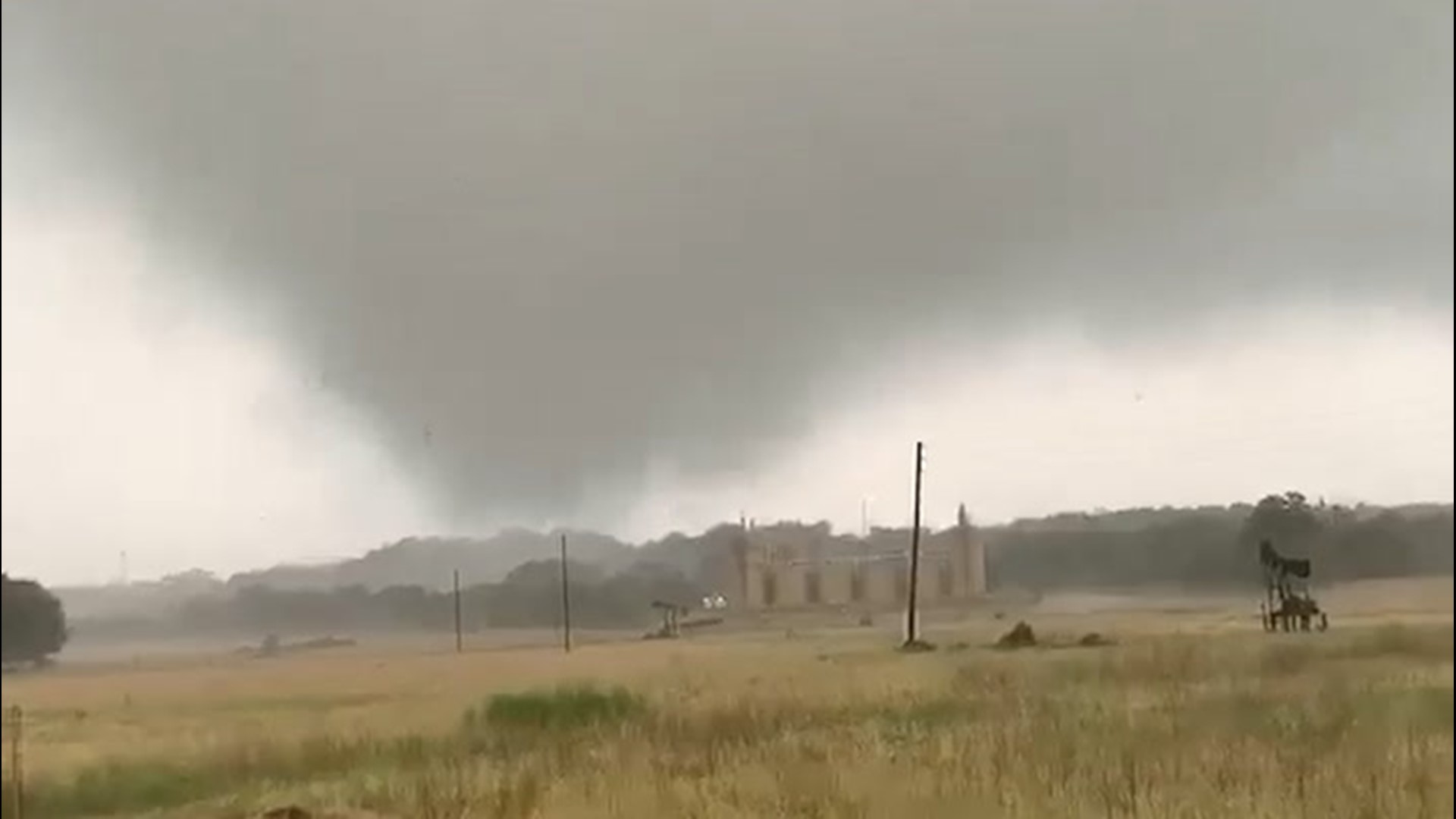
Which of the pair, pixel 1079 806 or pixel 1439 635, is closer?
pixel 1079 806

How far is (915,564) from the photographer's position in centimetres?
283

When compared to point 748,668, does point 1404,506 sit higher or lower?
higher

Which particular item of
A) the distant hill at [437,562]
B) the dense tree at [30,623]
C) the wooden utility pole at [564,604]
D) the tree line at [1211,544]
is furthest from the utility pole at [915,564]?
the dense tree at [30,623]

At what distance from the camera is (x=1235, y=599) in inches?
118

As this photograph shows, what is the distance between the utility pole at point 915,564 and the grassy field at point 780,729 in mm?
52

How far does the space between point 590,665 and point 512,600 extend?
23 centimetres

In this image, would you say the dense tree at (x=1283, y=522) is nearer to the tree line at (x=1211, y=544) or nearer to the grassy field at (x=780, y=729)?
the tree line at (x=1211, y=544)

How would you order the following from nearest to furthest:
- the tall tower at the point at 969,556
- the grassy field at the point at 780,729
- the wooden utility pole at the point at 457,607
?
the grassy field at the point at 780,729 < the wooden utility pole at the point at 457,607 < the tall tower at the point at 969,556

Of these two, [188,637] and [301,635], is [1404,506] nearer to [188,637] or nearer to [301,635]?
[301,635]

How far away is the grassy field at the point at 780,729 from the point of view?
2.55 m

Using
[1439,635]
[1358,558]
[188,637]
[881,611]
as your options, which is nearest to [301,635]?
[188,637]

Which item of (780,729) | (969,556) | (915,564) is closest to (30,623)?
(780,729)

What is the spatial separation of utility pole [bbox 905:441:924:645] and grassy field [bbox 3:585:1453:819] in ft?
0.17

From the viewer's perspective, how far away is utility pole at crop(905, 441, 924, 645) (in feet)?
9.17
